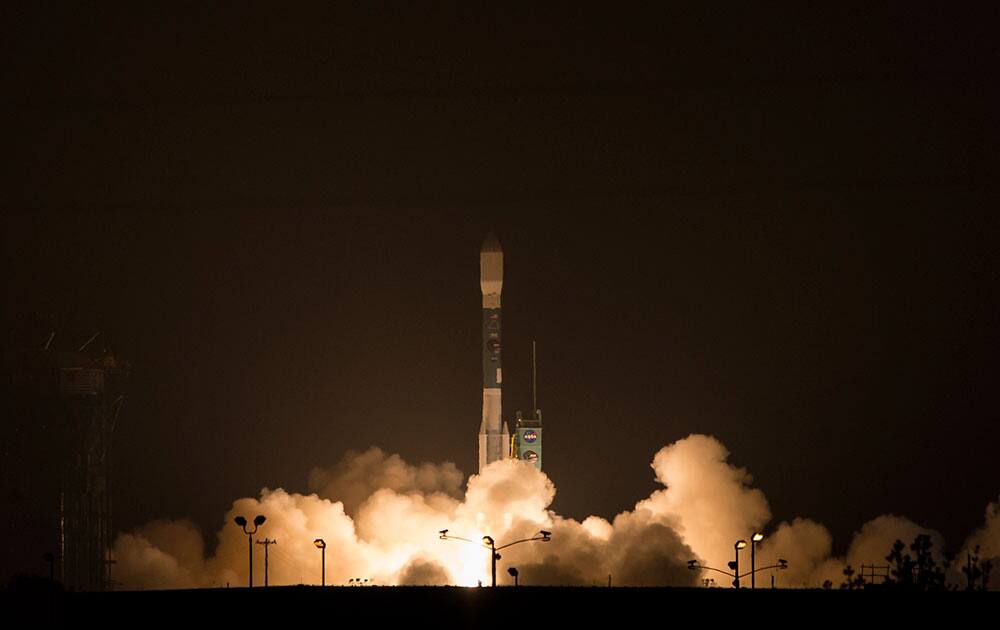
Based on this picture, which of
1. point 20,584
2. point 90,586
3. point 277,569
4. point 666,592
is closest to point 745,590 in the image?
point 666,592

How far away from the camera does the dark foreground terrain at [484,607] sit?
80312 millimetres

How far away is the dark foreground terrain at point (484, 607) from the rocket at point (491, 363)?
44.6m

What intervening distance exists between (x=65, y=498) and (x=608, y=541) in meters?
42.5

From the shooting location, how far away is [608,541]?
12650cm

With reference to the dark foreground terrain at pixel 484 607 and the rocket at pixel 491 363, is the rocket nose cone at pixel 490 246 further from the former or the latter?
the dark foreground terrain at pixel 484 607

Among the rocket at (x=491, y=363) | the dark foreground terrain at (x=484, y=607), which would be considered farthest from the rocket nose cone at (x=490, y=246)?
the dark foreground terrain at (x=484, y=607)

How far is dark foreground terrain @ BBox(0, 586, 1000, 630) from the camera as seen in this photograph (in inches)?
3162

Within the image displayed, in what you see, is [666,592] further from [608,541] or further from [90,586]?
[90,586]

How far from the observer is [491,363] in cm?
13112

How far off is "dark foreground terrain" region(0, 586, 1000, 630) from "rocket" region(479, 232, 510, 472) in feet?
146

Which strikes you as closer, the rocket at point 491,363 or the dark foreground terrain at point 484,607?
the dark foreground terrain at point 484,607

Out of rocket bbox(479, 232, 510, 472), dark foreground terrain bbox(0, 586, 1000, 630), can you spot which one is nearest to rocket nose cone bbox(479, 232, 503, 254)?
rocket bbox(479, 232, 510, 472)

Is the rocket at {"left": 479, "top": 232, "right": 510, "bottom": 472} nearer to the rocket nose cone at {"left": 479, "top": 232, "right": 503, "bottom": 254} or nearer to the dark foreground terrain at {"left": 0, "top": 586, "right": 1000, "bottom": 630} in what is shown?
the rocket nose cone at {"left": 479, "top": 232, "right": 503, "bottom": 254}

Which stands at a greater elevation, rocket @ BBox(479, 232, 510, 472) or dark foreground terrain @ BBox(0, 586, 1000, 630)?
rocket @ BBox(479, 232, 510, 472)
